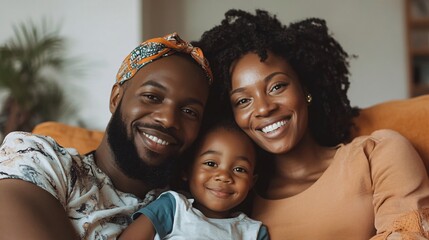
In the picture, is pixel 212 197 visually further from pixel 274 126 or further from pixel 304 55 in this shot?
Answer: pixel 304 55

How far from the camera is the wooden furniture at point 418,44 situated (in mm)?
4746

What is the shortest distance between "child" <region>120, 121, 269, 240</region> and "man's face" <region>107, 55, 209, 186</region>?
0.10 m

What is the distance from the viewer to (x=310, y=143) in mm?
1930

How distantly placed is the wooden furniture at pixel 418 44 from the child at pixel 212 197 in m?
3.35

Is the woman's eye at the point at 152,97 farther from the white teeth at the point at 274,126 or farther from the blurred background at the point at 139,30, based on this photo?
the blurred background at the point at 139,30

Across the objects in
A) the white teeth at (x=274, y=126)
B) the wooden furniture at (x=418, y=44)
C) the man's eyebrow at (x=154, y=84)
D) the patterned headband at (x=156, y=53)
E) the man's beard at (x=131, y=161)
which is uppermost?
the patterned headband at (x=156, y=53)

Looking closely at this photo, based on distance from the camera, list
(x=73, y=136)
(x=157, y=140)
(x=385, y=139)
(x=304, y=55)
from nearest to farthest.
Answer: (x=157, y=140), (x=385, y=139), (x=304, y=55), (x=73, y=136)

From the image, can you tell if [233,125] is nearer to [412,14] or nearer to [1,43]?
[1,43]

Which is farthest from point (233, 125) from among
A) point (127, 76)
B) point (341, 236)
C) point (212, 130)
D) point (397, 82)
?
point (397, 82)

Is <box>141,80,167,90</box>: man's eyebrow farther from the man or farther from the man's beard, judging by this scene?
the man's beard

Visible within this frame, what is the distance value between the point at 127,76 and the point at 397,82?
3403 millimetres

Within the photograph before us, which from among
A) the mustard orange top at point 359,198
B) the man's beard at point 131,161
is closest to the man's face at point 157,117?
the man's beard at point 131,161

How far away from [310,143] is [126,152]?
2.20ft

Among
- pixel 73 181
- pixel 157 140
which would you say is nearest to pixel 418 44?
pixel 157 140
